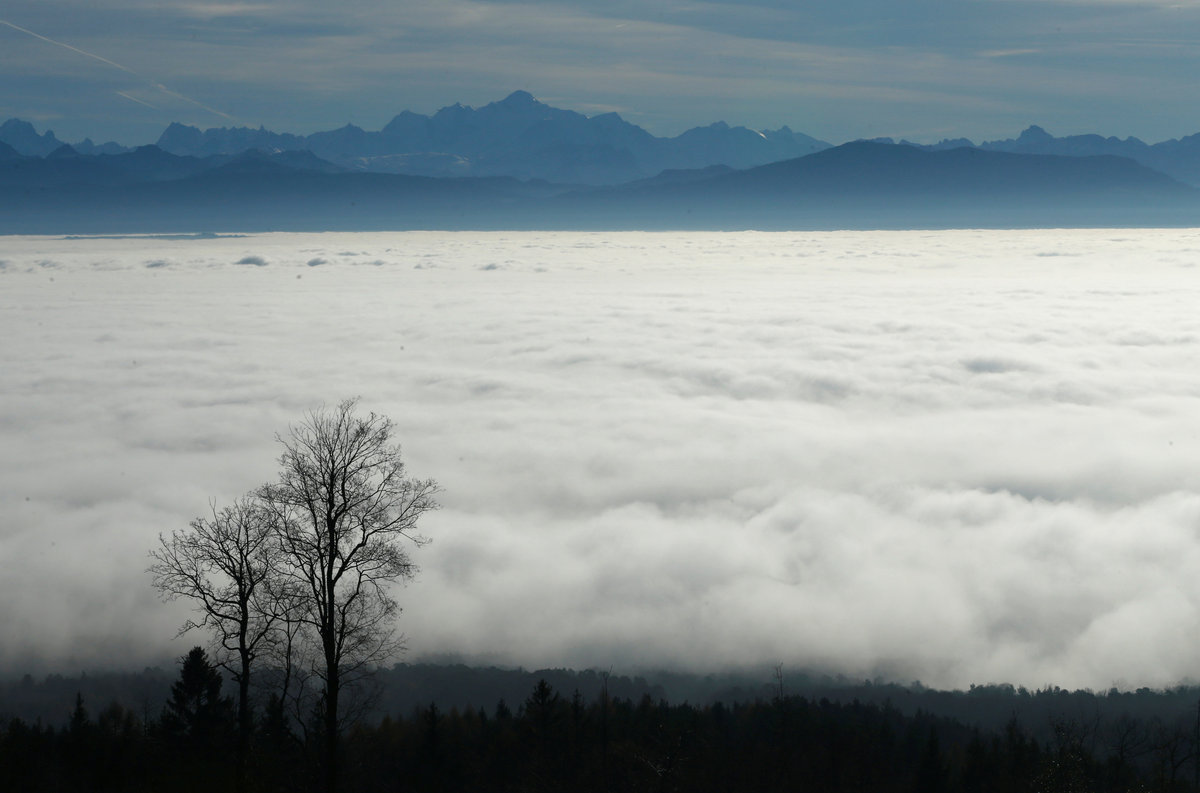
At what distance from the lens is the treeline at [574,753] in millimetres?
56219

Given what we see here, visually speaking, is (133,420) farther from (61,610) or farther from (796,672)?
(796,672)

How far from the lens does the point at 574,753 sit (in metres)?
76.4

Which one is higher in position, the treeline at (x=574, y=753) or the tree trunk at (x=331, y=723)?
the tree trunk at (x=331, y=723)

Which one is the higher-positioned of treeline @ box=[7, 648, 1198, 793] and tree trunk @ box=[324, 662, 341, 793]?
tree trunk @ box=[324, 662, 341, 793]

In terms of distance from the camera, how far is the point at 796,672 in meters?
131

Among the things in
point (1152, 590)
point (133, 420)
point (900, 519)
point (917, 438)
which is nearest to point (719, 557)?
point (900, 519)

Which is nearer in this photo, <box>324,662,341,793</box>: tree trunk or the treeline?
<box>324,662,341,793</box>: tree trunk

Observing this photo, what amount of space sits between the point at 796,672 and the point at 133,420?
137458 millimetres

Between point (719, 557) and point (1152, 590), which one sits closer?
point (1152, 590)

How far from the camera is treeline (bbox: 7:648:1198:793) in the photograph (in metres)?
56.2

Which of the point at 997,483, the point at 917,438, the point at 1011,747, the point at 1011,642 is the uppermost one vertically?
the point at 917,438

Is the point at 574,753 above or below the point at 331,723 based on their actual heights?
below

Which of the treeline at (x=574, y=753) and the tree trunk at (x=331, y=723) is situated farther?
the treeline at (x=574, y=753)

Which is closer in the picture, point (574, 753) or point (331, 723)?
point (331, 723)
